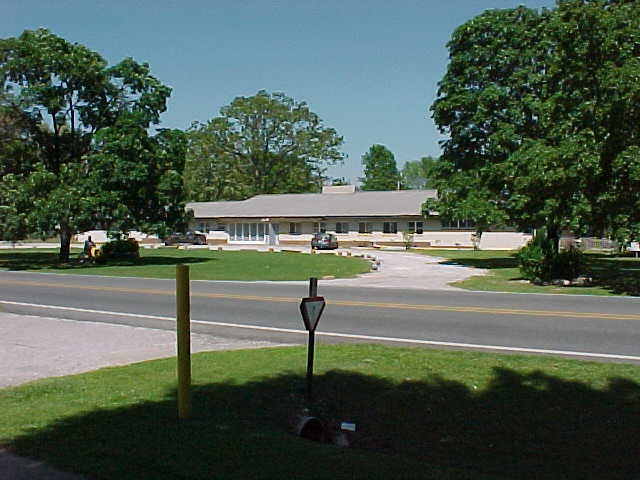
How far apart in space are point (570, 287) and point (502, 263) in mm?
14723

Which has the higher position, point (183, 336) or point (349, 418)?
point (183, 336)

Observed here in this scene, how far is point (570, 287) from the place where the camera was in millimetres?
23328

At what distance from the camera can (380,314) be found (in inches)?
626

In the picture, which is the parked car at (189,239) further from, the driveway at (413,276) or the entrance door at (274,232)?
the driveway at (413,276)

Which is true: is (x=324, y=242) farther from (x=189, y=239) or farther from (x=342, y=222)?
(x=189, y=239)

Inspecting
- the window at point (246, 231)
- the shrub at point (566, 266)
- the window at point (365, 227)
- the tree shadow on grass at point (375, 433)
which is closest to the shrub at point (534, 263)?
the shrub at point (566, 266)

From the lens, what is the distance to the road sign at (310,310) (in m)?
7.89

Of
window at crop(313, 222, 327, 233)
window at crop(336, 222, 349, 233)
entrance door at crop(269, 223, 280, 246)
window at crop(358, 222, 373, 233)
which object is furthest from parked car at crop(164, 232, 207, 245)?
window at crop(358, 222, 373, 233)

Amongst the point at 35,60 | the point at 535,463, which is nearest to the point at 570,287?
the point at 535,463

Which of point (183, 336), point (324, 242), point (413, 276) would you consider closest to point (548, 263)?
point (413, 276)

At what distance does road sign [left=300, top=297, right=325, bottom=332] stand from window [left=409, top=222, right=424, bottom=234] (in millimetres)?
52122

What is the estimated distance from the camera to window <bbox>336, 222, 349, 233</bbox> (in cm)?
6419

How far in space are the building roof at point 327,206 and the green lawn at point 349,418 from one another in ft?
161

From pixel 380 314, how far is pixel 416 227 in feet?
146
